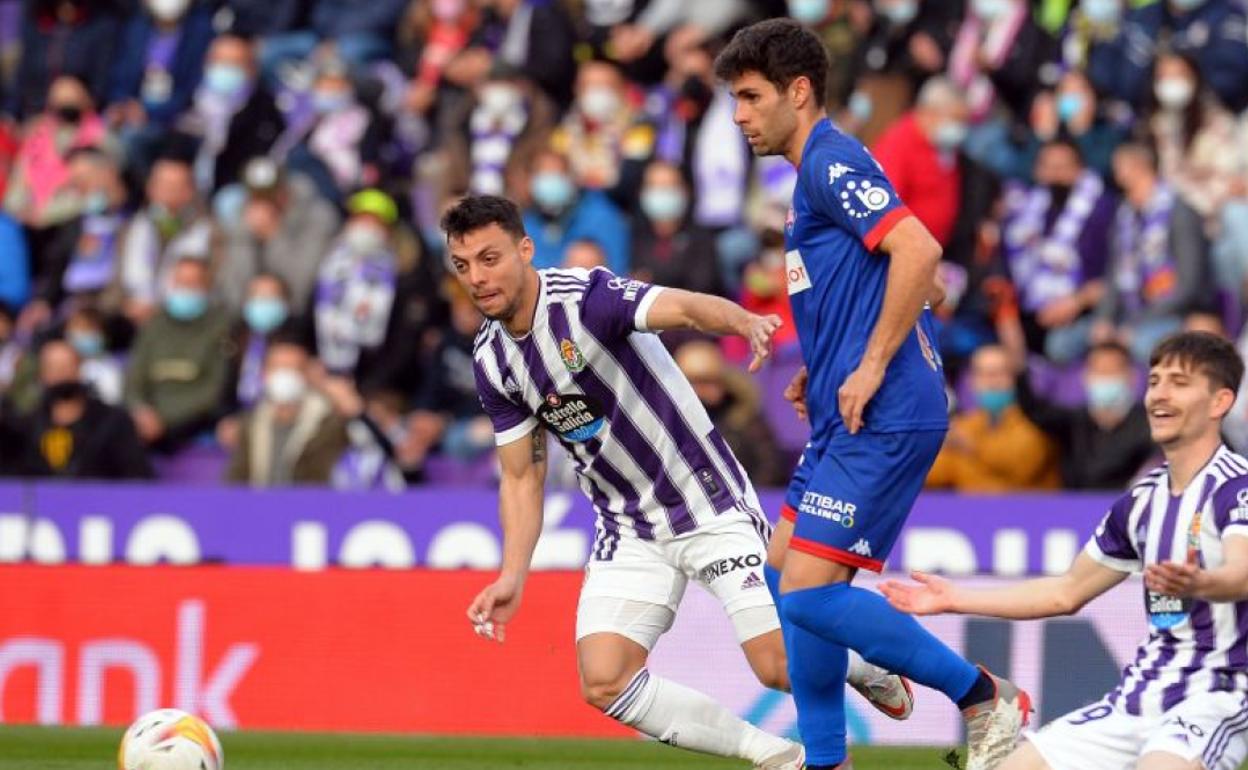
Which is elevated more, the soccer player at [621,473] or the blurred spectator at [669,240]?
the blurred spectator at [669,240]

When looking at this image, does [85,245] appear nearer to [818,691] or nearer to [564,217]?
[564,217]

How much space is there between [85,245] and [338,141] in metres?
1.81

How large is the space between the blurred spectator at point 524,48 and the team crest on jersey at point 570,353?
24.4ft

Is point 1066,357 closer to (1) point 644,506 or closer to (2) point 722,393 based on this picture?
(2) point 722,393

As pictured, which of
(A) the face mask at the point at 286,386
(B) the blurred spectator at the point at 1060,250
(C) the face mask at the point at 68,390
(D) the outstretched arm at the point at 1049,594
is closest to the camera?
(D) the outstretched arm at the point at 1049,594

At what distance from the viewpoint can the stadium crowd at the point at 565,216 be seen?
42.7 ft

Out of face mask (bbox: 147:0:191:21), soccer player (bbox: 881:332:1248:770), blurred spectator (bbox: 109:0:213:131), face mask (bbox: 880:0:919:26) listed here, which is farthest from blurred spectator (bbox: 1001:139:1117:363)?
soccer player (bbox: 881:332:1248:770)

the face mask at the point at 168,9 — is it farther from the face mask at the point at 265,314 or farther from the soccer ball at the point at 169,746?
the soccer ball at the point at 169,746

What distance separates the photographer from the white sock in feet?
25.3

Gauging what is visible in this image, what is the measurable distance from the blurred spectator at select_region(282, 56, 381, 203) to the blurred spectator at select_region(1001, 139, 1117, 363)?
435 centimetres

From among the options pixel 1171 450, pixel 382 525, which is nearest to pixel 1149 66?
pixel 382 525

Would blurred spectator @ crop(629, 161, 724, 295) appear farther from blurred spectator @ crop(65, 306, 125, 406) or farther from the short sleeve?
the short sleeve

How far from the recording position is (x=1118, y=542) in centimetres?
645

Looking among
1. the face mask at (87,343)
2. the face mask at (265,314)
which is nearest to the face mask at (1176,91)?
the face mask at (265,314)
